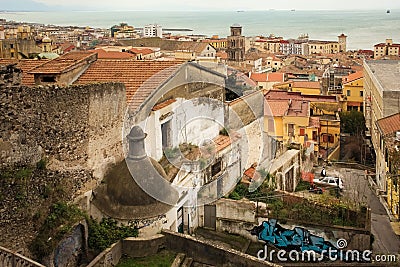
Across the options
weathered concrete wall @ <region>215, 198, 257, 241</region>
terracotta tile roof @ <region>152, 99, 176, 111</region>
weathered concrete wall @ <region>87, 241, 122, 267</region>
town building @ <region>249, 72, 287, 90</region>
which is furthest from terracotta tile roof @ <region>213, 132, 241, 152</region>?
town building @ <region>249, 72, 287, 90</region>

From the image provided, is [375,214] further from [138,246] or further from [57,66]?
[57,66]

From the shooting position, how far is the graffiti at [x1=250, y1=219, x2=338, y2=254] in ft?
30.3

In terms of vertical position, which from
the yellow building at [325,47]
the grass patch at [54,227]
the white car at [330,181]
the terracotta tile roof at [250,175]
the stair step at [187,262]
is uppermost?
the yellow building at [325,47]

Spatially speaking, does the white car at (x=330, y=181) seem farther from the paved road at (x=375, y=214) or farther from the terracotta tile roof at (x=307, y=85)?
the terracotta tile roof at (x=307, y=85)

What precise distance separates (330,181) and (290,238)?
22.2ft

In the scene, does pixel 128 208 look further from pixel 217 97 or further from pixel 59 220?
pixel 217 97

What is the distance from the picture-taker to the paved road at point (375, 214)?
31.3 feet

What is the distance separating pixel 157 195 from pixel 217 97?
17.1ft

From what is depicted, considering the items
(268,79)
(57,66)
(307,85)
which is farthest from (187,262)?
(268,79)

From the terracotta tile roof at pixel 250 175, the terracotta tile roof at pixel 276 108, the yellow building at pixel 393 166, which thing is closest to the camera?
the yellow building at pixel 393 166

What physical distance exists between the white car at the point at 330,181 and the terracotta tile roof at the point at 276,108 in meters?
5.10

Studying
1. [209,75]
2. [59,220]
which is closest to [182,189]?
[59,220]

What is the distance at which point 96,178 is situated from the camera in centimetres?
791

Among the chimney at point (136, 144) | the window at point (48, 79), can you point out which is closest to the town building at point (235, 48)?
the window at point (48, 79)
